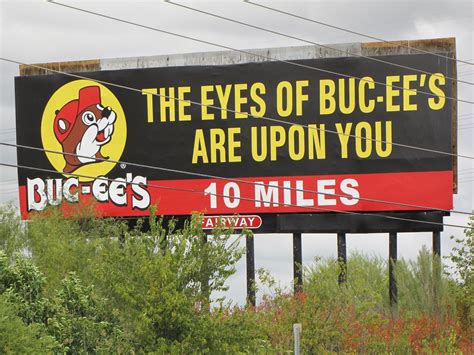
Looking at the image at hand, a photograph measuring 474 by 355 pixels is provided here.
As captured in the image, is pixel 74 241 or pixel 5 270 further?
pixel 74 241

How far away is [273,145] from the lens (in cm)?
4431

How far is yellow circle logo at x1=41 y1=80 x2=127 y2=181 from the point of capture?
46375 mm

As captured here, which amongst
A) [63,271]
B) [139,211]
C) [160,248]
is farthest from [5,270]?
[139,211]

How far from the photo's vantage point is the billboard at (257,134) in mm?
43312

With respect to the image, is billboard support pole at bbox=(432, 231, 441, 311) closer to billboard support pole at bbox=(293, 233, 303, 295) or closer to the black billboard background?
the black billboard background

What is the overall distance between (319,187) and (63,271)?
9697 millimetres

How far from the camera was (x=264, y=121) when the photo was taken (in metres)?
44.3

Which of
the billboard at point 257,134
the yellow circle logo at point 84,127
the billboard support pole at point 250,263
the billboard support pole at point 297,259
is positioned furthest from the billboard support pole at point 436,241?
the yellow circle logo at point 84,127

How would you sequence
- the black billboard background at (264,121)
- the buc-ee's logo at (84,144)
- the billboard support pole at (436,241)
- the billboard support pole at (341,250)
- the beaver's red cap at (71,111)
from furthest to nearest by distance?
1. the beaver's red cap at (71,111)
2. the buc-ee's logo at (84,144)
3. the billboard support pole at (436,241)
4. the billboard support pole at (341,250)
5. the black billboard background at (264,121)

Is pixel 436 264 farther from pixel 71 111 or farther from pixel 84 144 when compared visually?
pixel 71 111

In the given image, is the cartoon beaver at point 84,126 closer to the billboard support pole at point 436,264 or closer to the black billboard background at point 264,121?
the black billboard background at point 264,121

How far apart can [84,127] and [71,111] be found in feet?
2.95

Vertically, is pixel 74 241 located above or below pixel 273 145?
below

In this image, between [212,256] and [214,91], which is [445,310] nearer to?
[214,91]
